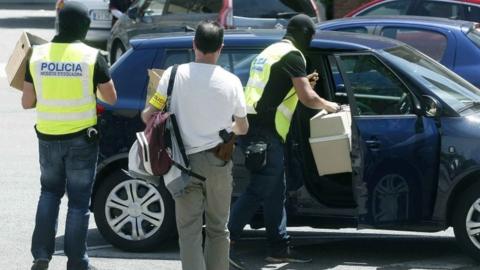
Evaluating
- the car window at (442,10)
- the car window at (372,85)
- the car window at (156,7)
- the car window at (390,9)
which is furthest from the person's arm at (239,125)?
the car window at (156,7)

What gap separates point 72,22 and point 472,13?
29.7 ft

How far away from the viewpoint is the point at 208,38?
6469 mm

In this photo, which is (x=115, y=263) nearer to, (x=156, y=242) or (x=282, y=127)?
(x=156, y=242)

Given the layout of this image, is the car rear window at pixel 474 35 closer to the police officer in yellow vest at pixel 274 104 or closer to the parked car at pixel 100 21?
the police officer in yellow vest at pixel 274 104

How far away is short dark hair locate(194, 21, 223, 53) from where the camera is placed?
647cm

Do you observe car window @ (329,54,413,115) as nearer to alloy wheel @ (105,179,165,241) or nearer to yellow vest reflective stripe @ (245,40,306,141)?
yellow vest reflective stripe @ (245,40,306,141)

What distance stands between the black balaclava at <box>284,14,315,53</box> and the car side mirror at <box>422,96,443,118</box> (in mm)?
886

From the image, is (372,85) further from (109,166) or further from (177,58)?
(109,166)

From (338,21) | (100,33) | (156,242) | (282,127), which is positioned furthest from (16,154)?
(100,33)

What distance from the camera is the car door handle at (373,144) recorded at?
306 inches

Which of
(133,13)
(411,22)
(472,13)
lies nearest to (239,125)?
(411,22)

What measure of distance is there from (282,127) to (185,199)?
128cm

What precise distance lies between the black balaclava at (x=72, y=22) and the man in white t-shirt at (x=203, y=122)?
770mm

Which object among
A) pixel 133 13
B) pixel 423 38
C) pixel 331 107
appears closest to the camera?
pixel 331 107
